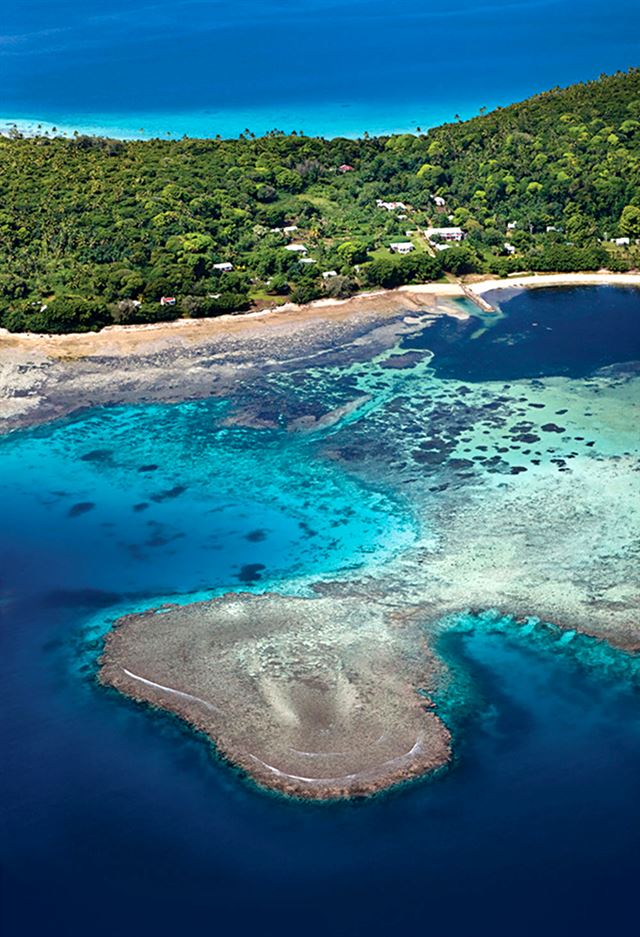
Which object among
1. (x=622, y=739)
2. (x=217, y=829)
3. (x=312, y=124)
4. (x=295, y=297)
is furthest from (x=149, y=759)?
(x=312, y=124)

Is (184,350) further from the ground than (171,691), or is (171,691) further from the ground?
(184,350)

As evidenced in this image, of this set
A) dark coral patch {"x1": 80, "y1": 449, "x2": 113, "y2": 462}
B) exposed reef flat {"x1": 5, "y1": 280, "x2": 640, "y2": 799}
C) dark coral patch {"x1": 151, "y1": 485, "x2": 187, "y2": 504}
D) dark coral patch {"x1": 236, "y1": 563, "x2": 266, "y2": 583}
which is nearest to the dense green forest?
exposed reef flat {"x1": 5, "y1": 280, "x2": 640, "y2": 799}

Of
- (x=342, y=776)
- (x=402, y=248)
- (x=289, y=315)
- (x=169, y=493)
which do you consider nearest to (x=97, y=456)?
(x=169, y=493)

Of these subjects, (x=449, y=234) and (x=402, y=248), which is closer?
(x=402, y=248)

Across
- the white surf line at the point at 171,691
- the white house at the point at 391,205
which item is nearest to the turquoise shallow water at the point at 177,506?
the white surf line at the point at 171,691

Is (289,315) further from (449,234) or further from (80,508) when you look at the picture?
(80,508)

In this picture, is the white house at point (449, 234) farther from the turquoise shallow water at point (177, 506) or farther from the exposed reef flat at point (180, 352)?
the turquoise shallow water at point (177, 506)
